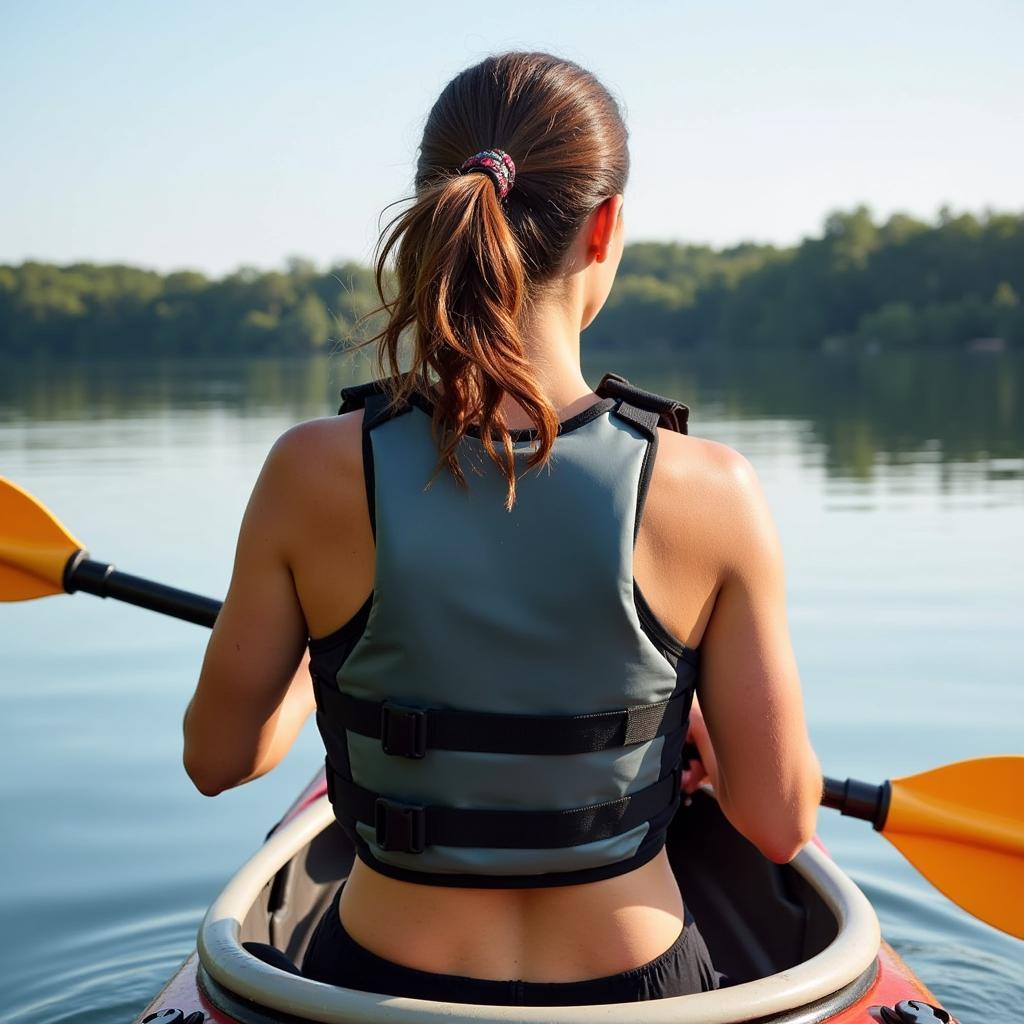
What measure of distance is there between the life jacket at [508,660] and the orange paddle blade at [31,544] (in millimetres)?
1707

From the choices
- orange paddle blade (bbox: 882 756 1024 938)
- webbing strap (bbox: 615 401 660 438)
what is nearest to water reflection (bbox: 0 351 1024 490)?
webbing strap (bbox: 615 401 660 438)

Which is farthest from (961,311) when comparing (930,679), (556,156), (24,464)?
(556,156)

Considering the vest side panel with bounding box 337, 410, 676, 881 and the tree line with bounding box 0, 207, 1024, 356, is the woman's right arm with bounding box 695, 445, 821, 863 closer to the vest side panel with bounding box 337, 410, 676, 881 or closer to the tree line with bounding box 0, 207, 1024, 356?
the vest side panel with bounding box 337, 410, 676, 881

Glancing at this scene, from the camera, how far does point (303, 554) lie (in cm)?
145

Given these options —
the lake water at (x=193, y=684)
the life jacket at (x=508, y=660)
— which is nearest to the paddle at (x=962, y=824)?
the lake water at (x=193, y=684)

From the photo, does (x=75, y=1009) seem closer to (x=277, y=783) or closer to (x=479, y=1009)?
(x=277, y=783)

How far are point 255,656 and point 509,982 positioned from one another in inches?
18.4

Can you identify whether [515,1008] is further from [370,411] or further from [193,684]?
[193,684]

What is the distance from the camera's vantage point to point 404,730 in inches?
57.0

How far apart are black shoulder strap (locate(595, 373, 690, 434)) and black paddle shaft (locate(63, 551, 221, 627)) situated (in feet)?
4.73

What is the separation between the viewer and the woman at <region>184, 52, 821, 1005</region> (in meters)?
1.41

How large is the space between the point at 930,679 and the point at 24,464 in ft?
34.9

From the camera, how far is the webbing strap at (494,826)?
1460 millimetres

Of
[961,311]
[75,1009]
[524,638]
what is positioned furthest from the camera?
[961,311]
